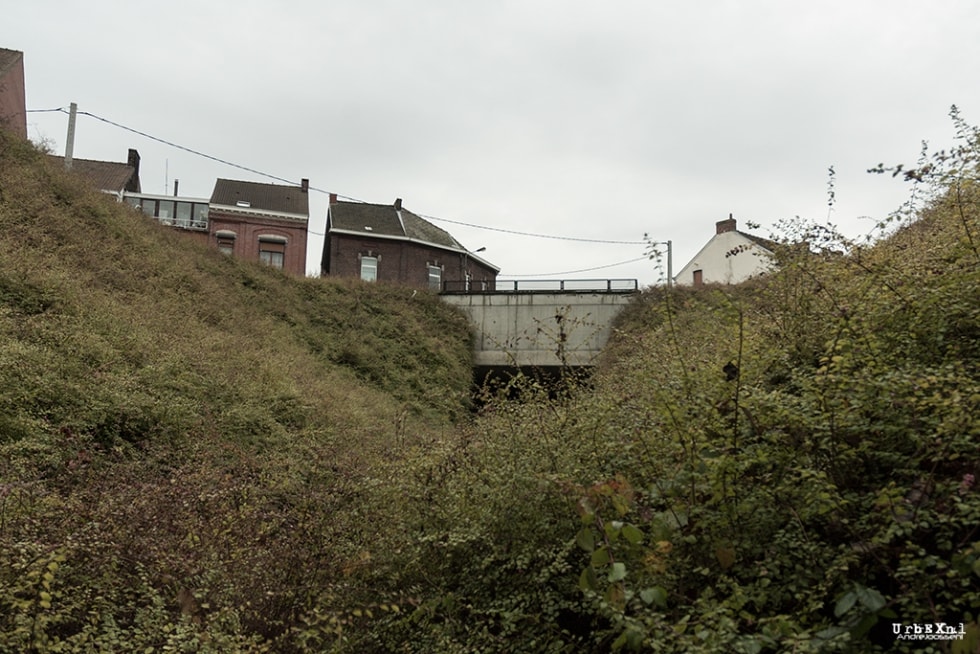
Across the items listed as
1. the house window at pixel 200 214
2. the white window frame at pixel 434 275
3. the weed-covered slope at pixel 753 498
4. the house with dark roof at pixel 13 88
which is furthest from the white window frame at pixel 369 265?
the weed-covered slope at pixel 753 498

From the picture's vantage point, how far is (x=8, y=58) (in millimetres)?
19188

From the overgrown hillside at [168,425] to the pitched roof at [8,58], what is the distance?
6424 mm

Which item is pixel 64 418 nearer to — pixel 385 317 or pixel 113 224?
pixel 113 224

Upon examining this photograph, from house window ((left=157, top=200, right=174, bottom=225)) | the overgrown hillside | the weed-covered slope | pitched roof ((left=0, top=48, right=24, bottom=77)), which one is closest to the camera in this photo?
the weed-covered slope

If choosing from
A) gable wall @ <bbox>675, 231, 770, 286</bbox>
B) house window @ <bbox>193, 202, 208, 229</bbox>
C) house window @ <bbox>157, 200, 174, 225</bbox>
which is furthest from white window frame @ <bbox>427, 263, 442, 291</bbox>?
house window @ <bbox>157, 200, 174, 225</bbox>

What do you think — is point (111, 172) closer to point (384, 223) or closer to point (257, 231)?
point (257, 231)

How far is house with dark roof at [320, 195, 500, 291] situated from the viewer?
3488 cm

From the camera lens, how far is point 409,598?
3652 mm

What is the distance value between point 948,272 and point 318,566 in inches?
158

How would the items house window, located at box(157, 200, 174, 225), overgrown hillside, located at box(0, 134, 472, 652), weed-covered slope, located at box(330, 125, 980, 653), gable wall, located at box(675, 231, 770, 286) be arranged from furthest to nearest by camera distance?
1. house window, located at box(157, 200, 174, 225)
2. gable wall, located at box(675, 231, 770, 286)
3. overgrown hillside, located at box(0, 134, 472, 652)
4. weed-covered slope, located at box(330, 125, 980, 653)

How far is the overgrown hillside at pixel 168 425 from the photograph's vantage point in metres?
3.77

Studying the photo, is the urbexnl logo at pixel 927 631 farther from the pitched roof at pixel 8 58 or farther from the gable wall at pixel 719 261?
the gable wall at pixel 719 261

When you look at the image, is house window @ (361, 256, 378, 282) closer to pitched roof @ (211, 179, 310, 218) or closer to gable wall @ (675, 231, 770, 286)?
pitched roof @ (211, 179, 310, 218)

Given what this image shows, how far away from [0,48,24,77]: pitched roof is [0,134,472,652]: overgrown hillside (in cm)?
642
